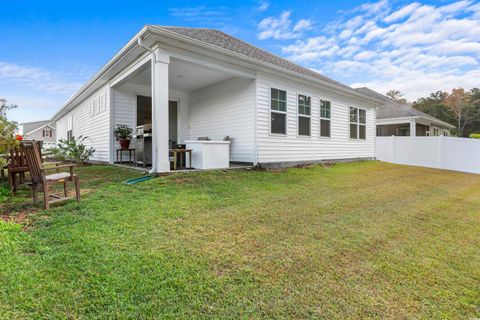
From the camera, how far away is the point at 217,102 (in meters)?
9.28

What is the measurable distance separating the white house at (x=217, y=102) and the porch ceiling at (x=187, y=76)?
0.10 ft

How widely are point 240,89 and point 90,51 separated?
9.48 meters

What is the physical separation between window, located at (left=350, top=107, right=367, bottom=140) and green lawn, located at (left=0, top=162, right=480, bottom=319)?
7900mm

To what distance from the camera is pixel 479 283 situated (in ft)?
7.04

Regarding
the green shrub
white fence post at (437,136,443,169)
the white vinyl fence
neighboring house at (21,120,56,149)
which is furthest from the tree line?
neighboring house at (21,120,56,149)

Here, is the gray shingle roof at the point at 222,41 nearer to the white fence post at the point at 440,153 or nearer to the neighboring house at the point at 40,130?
the white fence post at the point at 440,153

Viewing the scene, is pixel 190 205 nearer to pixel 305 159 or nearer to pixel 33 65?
pixel 305 159

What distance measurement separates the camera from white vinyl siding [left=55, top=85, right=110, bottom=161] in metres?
9.27

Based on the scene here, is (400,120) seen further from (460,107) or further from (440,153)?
(460,107)

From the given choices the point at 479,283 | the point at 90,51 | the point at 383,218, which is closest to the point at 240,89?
the point at 383,218

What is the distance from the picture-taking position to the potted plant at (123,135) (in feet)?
28.8

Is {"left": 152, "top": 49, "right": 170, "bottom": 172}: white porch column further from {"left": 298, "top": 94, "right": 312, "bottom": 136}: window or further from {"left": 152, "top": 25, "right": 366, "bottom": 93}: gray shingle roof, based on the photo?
{"left": 298, "top": 94, "right": 312, "bottom": 136}: window

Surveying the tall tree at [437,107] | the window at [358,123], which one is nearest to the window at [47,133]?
the window at [358,123]

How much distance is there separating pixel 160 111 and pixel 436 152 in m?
13.2
